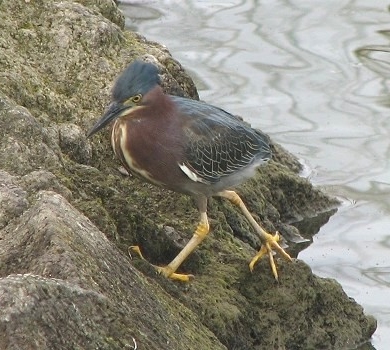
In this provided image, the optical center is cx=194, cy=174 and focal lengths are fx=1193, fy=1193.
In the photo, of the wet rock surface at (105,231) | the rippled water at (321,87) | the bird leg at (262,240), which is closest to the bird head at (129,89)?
the wet rock surface at (105,231)

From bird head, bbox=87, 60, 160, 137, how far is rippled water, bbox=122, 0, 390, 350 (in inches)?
78.9

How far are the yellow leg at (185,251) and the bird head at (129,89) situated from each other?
2.27ft

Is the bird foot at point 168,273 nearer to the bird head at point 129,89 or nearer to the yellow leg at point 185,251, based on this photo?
the yellow leg at point 185,251

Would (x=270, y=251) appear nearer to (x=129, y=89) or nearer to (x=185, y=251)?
(x=185, y=251)

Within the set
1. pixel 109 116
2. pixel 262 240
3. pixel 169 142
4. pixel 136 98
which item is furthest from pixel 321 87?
pixel 109 116

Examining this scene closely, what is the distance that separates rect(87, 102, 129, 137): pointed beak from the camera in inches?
233

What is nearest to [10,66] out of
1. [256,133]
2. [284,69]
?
[256,133]

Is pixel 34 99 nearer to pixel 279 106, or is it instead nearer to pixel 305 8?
pixel 279 106

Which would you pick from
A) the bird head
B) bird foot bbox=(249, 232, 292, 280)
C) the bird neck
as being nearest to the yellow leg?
bird foot bbox=(249, 232, 292, 280)

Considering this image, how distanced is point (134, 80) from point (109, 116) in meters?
0.23

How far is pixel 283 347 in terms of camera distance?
6020 mm

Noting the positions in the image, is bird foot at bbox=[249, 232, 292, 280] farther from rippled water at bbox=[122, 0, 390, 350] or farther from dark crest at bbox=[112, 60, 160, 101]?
dark crest at bbox=[112, 60, 160, 101]

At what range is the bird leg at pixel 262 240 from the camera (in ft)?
20.5

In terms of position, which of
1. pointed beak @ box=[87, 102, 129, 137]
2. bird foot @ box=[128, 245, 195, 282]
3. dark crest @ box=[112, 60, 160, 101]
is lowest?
bird foot @ box=[128, 245, 195, 282]
